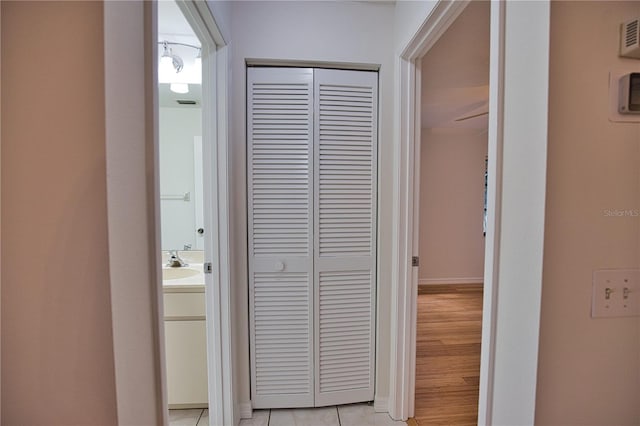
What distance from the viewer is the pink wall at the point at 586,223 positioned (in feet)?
2.20

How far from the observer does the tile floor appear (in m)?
1.67

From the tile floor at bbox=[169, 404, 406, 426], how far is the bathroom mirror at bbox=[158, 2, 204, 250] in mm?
1080

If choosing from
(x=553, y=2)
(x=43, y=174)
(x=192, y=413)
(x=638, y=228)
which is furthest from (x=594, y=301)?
(x=192, y=413)

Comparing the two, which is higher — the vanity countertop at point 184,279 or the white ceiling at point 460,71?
the white ceiling at point 460,71

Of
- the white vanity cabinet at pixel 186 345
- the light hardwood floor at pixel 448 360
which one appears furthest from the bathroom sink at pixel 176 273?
the light hardwood floor at pixel 448 360

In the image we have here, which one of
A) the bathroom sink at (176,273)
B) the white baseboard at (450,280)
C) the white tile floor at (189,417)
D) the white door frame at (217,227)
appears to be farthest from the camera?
the white baseboard at (450,280)

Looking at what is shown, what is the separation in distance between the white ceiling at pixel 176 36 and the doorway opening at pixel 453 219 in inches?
61.2

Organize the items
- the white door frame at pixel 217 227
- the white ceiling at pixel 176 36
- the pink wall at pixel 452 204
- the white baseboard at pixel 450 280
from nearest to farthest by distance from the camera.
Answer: the white door frame at pixel 217 227 → the white ceiling at pixel 176 36 → the pink wall at pixel 452 204 → the white baseboard at pixel 450 280

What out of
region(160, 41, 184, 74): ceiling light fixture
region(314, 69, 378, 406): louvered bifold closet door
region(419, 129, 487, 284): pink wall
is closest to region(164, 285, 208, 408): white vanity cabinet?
region(314, 69, 378, 406): louvered bifold closet door

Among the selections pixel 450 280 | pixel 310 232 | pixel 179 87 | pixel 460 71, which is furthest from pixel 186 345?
pixel 450 280

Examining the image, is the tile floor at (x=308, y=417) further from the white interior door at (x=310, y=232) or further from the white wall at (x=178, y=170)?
the white wall at (x=178, y=170)

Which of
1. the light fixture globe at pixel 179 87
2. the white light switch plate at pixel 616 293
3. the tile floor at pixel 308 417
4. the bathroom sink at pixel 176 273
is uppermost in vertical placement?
the light fixture globe at pixel 179 87

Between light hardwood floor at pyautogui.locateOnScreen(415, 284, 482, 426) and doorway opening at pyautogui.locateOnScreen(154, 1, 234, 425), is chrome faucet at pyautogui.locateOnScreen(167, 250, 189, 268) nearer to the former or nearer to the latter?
doorway opening at pyautogui.locateOnScreen(154, 1, 234, 425)

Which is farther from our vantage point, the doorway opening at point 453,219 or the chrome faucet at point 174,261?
the chrome faucet at point 174,261
